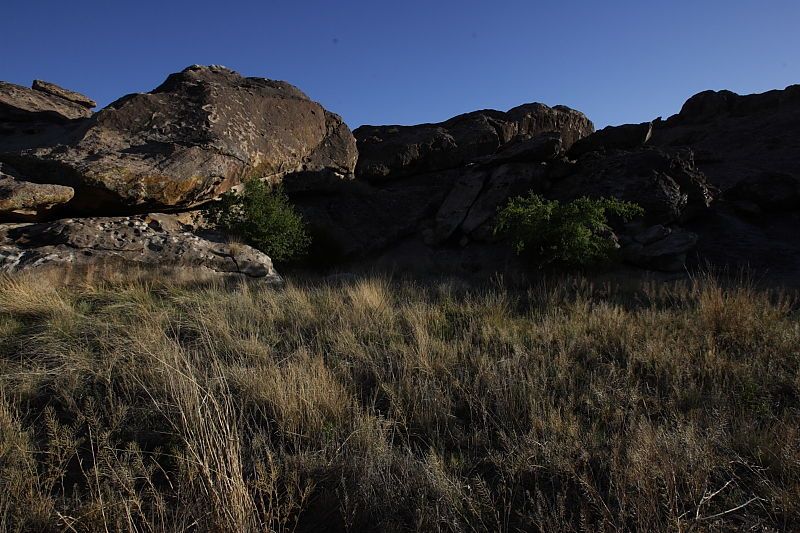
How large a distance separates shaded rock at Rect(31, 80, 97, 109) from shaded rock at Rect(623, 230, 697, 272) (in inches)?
688

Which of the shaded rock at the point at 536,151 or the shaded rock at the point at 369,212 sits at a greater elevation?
the shaded rock at the point at 536,151

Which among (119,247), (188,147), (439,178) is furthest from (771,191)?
(119,247)

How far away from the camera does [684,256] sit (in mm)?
9477

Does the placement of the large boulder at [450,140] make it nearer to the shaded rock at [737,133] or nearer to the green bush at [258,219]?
the green bush at [258,219]

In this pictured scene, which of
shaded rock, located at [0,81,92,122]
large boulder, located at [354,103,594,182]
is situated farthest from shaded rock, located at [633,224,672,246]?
shaded rock, located at [0,81,92,122]

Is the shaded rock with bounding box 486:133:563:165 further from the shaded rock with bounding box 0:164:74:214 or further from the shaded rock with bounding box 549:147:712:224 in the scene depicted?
the shaded rock with bounding box 0:164:74:214

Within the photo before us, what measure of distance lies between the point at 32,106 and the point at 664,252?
1609 centimetres

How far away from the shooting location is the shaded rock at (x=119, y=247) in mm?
7730

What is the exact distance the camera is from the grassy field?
2391 millimetres

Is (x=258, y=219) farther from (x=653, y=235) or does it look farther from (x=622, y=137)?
(x=622, y=137)

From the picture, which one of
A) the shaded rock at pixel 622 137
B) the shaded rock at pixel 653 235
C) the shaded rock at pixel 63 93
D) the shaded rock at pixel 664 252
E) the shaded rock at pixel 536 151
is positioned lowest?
the shaded rock at pixel 664 252

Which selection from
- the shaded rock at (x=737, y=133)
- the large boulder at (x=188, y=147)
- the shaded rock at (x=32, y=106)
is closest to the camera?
the large boulder at (x=188, y=147)

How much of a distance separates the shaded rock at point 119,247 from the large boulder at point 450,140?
6719 millimetres

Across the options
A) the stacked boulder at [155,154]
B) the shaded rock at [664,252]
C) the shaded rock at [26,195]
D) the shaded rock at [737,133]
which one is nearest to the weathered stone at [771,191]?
the shaded rock at [737,133]
